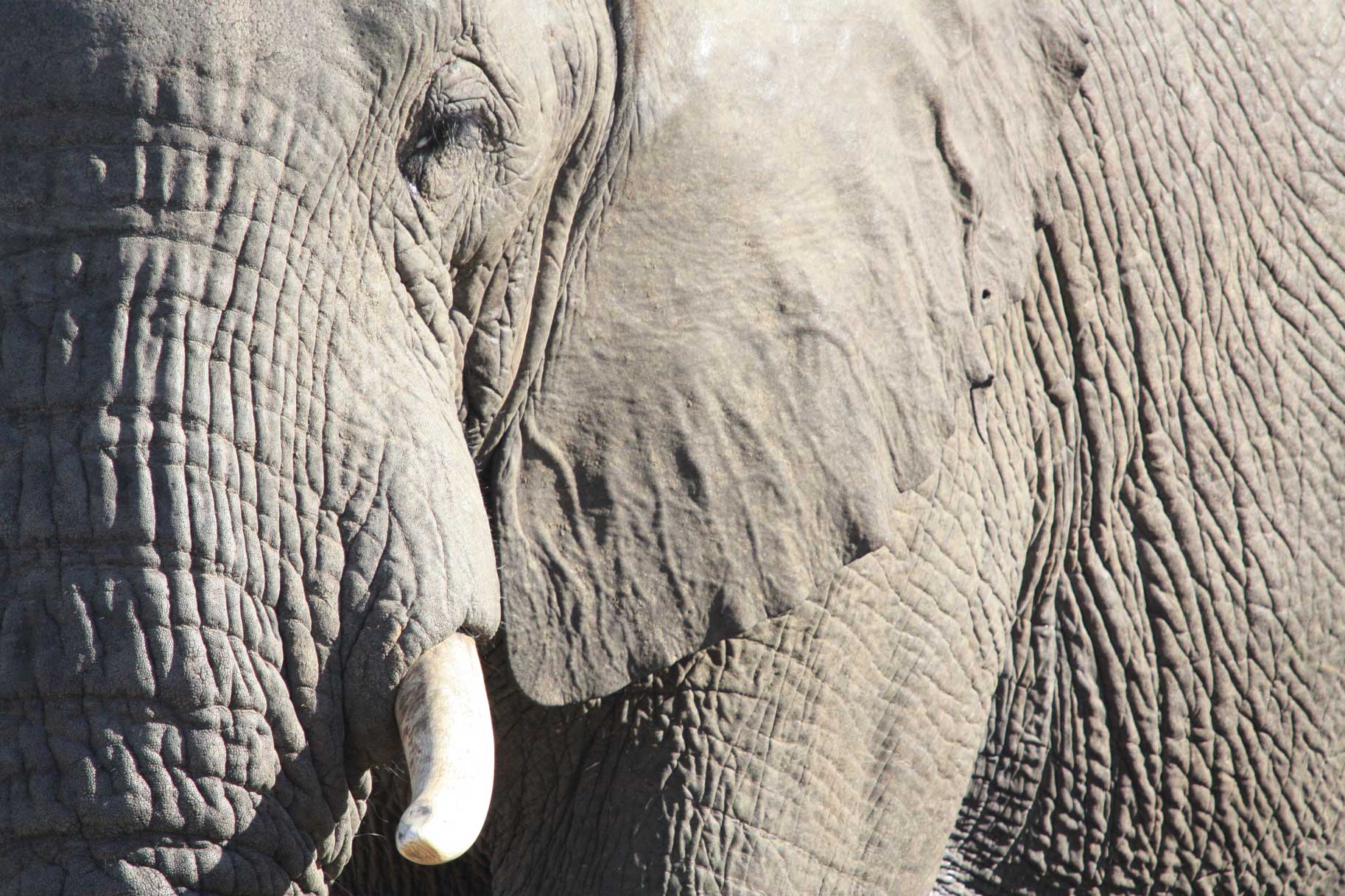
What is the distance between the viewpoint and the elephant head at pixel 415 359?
5.82 ft

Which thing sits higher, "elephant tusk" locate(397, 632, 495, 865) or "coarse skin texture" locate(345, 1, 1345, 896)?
"coarse skin texture" locate(345, 1, 1345, 896)

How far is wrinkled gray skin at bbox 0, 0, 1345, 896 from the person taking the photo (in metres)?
1.79

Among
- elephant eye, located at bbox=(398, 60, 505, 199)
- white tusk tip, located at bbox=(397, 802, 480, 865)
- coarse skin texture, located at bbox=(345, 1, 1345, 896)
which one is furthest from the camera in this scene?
coarse skin texture, located at bbox=(345, 1, 1345, 896)

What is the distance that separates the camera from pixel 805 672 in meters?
2.60

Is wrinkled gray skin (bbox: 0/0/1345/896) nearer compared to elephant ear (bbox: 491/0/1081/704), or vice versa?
wrinkled gray skin (bbox: 0/0/1345/896)

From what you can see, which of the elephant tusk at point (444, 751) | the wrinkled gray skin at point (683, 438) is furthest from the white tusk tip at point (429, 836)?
the wrinkled gray skin at point (683, 438)

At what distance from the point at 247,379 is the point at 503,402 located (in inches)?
19.3

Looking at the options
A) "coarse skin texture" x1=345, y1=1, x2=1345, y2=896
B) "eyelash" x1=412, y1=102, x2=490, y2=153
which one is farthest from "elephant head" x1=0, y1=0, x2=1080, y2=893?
"coarse skin texture" x1=345, y1=1, x2=1345, y2=896

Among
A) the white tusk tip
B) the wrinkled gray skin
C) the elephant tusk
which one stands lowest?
the white tusk tip

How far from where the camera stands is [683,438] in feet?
7.60

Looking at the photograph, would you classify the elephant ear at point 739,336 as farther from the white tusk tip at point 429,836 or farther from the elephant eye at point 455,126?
the white tusk tip at point 429,836

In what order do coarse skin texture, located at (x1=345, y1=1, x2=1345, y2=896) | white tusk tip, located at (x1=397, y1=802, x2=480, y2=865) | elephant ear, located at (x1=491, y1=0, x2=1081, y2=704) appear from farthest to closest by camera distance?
coarse skin texture, located at (x1=345, y1=1, x2=1345, y2=896), elephant ear, located at (x1=491, y1=0, x2=1081, y2=704), white tusk tip, located at (x1=397, y1=802, x2=480, y2=865)

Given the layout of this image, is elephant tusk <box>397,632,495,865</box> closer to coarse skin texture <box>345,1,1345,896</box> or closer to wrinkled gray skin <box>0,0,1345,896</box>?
wrinkled gray skin <box>0,0,1345,896</box>

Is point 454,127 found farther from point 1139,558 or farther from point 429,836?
point 1139,558
